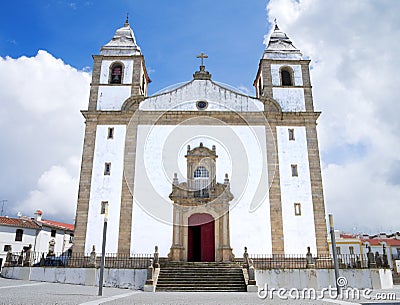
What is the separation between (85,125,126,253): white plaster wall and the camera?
57.4 ft

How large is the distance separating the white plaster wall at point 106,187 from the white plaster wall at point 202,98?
2583 mm

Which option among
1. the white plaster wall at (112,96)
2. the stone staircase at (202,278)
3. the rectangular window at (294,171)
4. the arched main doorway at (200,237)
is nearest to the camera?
the stone staircase at (202,278)

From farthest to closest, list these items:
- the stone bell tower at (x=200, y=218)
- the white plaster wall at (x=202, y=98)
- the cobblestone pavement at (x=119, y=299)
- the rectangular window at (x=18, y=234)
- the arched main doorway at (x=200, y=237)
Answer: the rectangular window at (x=18, y=234), the white plaster wall at (x=202, y=98), the arched main doorway at (x=200, y=237), the stone bell tower at (x=200, y=218), the cobblestone pavement at (x=119, y=299)

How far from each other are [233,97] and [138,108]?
18.3 ft

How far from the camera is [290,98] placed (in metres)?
20.9

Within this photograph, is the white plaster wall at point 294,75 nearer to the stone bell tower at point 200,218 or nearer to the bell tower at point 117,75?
the stone bell tower at point 200,218

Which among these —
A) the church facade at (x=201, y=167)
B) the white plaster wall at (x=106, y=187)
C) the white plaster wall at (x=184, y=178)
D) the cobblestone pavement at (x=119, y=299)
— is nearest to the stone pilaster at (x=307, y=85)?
the church facade at (x=201, y=167)

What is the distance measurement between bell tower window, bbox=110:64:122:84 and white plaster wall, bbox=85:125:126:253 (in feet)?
11.1

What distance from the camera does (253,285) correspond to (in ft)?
42.8

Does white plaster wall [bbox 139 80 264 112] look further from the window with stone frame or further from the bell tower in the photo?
the window with stone frame

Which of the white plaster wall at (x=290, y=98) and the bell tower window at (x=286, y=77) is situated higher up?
the bell tower window at (x=286, y=77)

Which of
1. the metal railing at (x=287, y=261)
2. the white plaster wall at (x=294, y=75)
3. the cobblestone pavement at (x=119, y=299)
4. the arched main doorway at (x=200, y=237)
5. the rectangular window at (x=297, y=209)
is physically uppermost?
the white plaster wall at (x=294, y=75)

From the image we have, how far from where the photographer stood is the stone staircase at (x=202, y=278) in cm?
1338

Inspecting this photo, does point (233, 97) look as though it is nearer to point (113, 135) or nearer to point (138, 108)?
point (138, 108)
